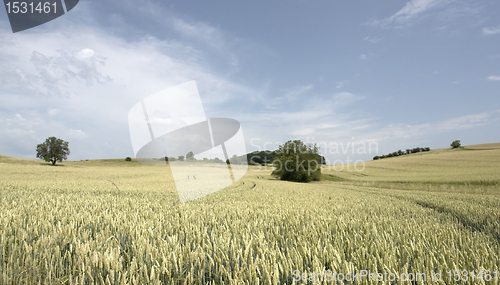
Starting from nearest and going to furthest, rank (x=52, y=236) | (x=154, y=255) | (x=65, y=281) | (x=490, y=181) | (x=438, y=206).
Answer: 1. (x=65, y=281)
2. (x=154, y=255)
3. (x=52, y=236)
4. (x=438, y=206)
5. (x=490, y=181)

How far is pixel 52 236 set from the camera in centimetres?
291

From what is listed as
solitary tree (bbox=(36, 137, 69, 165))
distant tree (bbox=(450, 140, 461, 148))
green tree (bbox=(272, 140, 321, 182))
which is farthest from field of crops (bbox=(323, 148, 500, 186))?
solitary tree (bbox=(36, 137, 69, 165))

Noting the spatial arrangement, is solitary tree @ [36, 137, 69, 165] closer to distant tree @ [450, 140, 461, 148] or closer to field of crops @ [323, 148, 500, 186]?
field of crops @ [323, 148, 500, 186]

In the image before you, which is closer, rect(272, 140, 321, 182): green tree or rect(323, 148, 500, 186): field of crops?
rect(323, 148, 500, 186): field of crops

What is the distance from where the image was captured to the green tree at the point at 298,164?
50.9 meters

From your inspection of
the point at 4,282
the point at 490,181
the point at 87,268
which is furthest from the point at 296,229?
the point at 490,181

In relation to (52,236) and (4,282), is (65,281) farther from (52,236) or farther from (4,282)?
(52,236)

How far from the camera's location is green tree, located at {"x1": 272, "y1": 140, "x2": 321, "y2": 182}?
2005 inches

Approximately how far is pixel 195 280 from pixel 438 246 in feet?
10.2

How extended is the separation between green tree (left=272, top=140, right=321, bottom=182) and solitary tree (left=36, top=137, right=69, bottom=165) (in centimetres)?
8183

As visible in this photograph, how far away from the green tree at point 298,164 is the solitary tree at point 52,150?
268 feet

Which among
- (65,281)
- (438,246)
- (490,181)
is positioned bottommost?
(490,181)

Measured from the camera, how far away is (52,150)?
273 ft

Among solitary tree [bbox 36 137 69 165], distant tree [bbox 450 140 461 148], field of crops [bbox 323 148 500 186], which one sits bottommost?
field of crops [bbox 323 148 500 186]
